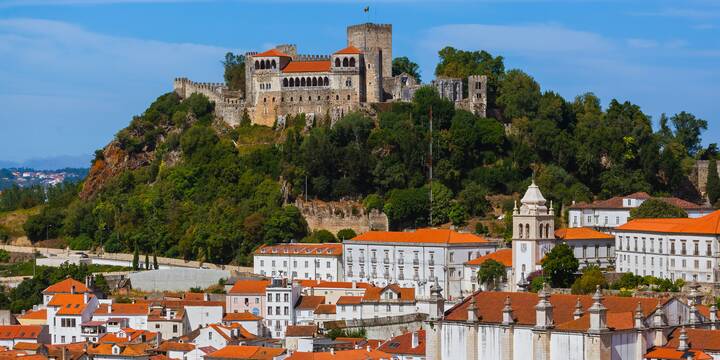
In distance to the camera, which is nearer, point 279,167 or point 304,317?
point 304,317

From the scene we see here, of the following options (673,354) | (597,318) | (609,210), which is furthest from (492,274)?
(597,318)

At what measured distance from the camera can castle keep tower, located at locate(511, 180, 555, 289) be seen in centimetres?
6856

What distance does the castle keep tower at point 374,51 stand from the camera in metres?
93.0

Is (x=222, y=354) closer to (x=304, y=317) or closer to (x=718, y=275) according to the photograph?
(x=304, y=317)

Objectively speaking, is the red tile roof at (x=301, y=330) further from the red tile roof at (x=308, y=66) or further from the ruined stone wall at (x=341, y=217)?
the red tile roof at (x=308, y=66)

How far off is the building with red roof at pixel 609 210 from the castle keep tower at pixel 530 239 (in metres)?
9.60

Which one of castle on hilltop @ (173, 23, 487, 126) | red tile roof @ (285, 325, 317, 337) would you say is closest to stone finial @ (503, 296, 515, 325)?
red tile roof @ (285, 325, 317, 337)

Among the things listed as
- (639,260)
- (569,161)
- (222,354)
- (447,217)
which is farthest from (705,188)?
(222,354)

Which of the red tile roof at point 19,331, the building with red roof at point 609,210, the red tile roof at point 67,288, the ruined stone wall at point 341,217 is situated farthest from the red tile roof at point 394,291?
the red tile roof at point 19,331

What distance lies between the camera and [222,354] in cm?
5956

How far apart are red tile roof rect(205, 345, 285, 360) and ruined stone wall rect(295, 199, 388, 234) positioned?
24.3m

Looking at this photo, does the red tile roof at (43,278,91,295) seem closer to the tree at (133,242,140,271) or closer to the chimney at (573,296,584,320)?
the tree at (133,242,140,271)

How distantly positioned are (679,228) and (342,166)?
24.3 meters

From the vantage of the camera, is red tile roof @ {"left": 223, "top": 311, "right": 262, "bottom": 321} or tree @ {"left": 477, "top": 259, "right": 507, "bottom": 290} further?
tree @ {"left": 477, "top": 259, "right": 507, "bottom": 290}
